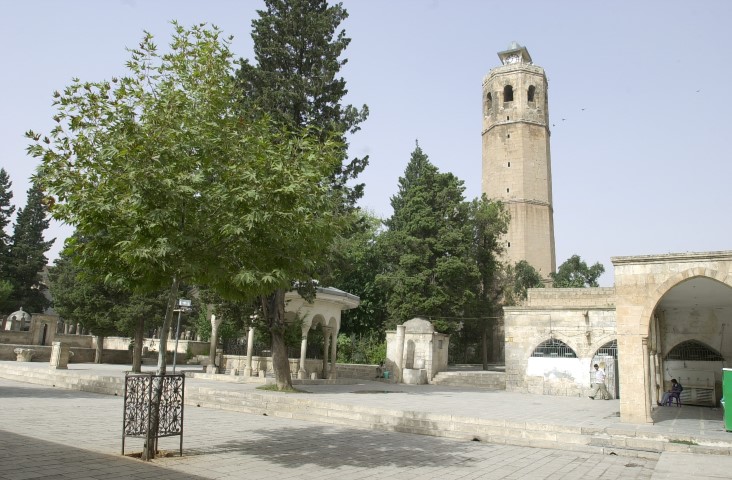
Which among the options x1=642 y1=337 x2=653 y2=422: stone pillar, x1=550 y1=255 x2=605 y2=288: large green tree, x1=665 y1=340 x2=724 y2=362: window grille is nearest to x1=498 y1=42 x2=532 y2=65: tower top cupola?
x1=550 y1=255 x2=605 y2=288: large green tree

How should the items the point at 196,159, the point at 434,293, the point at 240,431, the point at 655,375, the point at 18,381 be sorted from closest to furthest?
1. the point at 196,159
2. the point at 240,431
3. the point at 655,375
4. the point at 18,381
5. the point at 434,293

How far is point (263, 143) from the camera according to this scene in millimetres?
7832

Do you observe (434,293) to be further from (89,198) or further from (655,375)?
(89,198)

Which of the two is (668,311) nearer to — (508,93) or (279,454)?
(279,454)

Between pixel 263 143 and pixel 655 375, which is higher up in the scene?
pixel 263 143

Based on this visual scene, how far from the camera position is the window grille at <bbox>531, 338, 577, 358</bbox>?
24.2 meters

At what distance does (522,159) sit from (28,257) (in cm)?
4629

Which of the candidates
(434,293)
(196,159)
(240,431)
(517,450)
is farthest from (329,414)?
(434,293)

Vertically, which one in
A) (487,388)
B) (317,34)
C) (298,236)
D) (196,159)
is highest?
(317,34)

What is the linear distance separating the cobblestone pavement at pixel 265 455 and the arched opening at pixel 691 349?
10.6 metres

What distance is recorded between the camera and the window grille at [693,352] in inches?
762

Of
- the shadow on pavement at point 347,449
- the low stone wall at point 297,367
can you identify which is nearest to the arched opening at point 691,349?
the shadow on pavement at point 347,449

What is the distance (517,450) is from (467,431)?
145 cm

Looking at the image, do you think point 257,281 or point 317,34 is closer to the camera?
point 257,281
